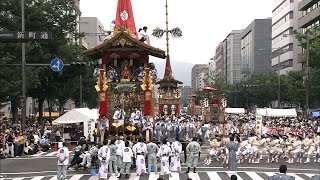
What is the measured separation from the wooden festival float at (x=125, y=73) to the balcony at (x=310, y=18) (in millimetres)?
39308

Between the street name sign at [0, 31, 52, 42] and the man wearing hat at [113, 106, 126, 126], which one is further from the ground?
the street name sign at [0, 31, 52, 42]

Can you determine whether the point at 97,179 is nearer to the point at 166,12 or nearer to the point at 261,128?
the point at 261,128

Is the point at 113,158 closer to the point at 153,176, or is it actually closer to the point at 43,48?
Answer: the point at 153,176

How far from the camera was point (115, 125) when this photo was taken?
23672 mm


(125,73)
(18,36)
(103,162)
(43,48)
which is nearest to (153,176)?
(103,162)

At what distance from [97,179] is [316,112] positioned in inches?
1357

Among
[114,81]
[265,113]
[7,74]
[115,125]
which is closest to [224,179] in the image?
[115,125]

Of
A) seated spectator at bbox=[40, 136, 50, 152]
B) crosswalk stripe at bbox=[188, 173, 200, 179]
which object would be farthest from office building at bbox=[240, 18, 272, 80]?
crosswalk stripe at bbox=[188, 173, 200, 179]

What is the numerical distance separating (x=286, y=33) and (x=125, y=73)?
61.9 metres

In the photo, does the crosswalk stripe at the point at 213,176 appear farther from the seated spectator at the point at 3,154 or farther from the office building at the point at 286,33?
the office building at the point at 286,33

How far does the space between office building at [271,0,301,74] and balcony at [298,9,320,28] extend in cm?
714

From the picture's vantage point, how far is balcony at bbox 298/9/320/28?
59.6m

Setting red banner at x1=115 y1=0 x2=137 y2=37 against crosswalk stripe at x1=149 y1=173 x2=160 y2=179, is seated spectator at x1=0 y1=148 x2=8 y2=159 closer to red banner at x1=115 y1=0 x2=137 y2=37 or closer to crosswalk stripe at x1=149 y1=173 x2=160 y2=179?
red banner at x1=115 y1=0 x2=137 y2=37

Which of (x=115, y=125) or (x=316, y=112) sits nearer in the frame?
(x=115, y=125)
